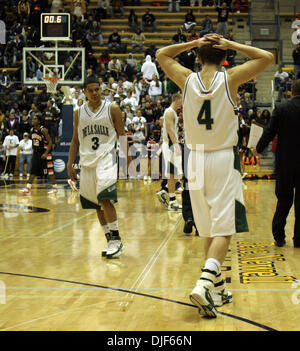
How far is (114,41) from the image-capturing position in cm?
2720

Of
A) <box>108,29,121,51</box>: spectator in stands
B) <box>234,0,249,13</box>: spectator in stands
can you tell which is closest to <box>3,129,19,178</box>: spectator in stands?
<box>108,29,121,51</box>: spectator in stands

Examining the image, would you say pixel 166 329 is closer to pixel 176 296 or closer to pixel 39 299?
pixel 176 296

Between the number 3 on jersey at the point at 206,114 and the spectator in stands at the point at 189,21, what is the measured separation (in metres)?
22.6

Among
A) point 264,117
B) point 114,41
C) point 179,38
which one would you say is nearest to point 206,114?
point 264,117

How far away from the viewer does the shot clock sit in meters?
20.0

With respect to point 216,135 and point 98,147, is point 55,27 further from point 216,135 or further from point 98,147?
point 216,135

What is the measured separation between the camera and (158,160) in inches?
746

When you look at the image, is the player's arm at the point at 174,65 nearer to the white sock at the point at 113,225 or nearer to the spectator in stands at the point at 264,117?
the white sock at the point at 113,225

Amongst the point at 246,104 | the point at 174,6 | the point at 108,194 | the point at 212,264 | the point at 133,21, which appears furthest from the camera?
the point at 174,6

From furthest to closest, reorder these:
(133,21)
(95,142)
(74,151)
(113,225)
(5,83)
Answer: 1. (133,21)
2. (5,83)
3. (74,151)
4. (113,225)
5. (95,142)

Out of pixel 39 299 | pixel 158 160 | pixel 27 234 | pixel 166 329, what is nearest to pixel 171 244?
pixel 27 234

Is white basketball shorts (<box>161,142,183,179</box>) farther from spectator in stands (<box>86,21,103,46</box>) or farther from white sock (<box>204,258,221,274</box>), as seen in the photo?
spectator in stands (<box>86,21,103,46</box>)

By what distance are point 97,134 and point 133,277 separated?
181 cm

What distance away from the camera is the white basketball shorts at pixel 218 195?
4488mm
